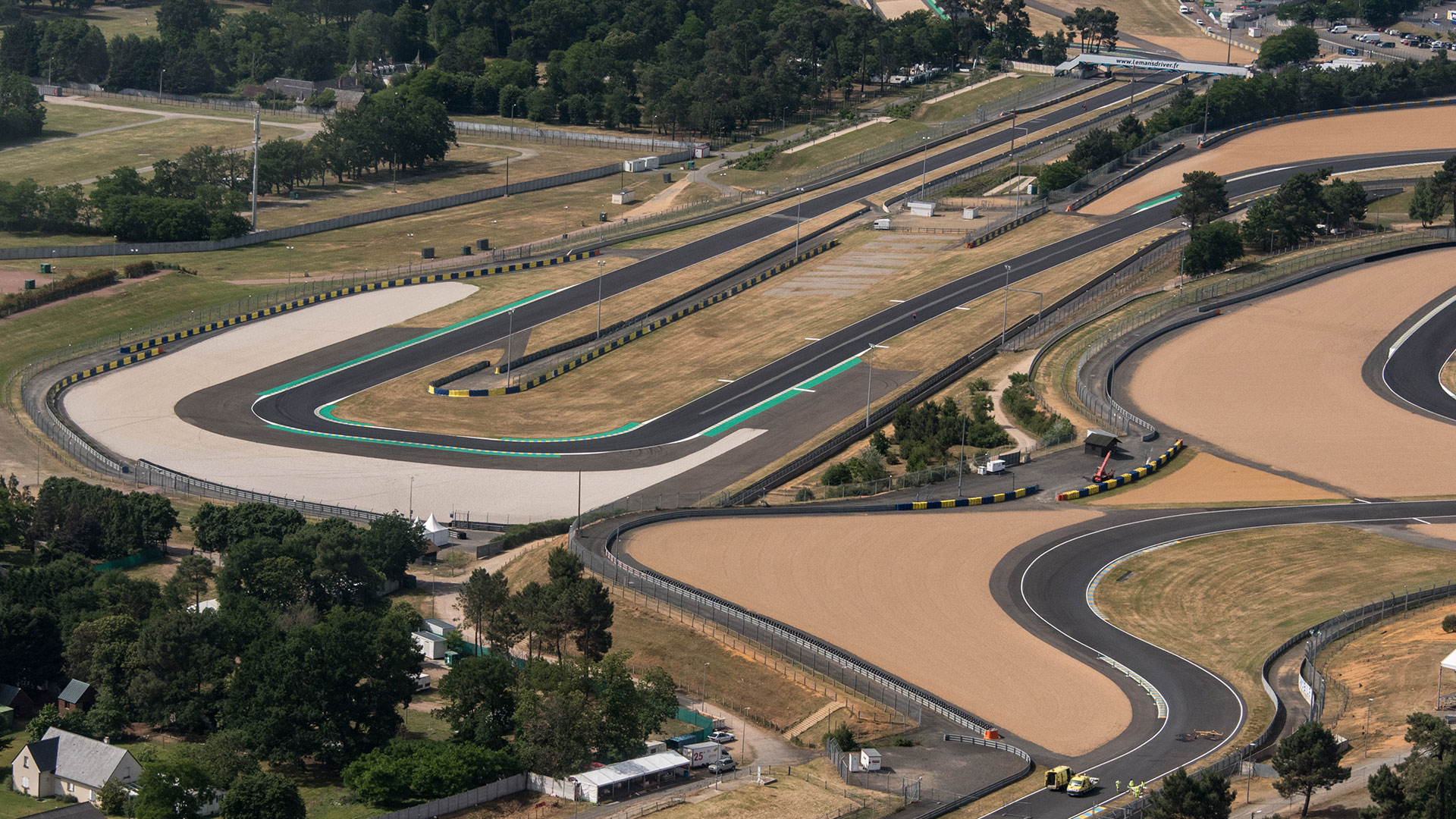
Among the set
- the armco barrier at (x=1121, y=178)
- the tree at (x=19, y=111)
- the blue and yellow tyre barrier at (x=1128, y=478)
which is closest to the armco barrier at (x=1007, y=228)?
the armco barrier at (x=1121, y=178)

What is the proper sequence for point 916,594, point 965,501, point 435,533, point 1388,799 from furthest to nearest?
point 965,501 < point 435,533 < point 916,594 < point 1388,799

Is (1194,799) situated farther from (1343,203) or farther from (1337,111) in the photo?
(1337,111)

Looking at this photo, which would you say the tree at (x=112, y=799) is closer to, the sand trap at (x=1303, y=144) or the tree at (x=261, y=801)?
the tree at (x=261, y=801)

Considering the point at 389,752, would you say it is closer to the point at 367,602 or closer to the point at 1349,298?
the point at 367,602

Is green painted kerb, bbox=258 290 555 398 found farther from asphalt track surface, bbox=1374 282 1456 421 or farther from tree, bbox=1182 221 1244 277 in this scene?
asphalt track surface, bbox=1374 282 1456 421

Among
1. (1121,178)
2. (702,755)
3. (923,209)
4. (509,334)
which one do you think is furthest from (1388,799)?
(1121,178)
